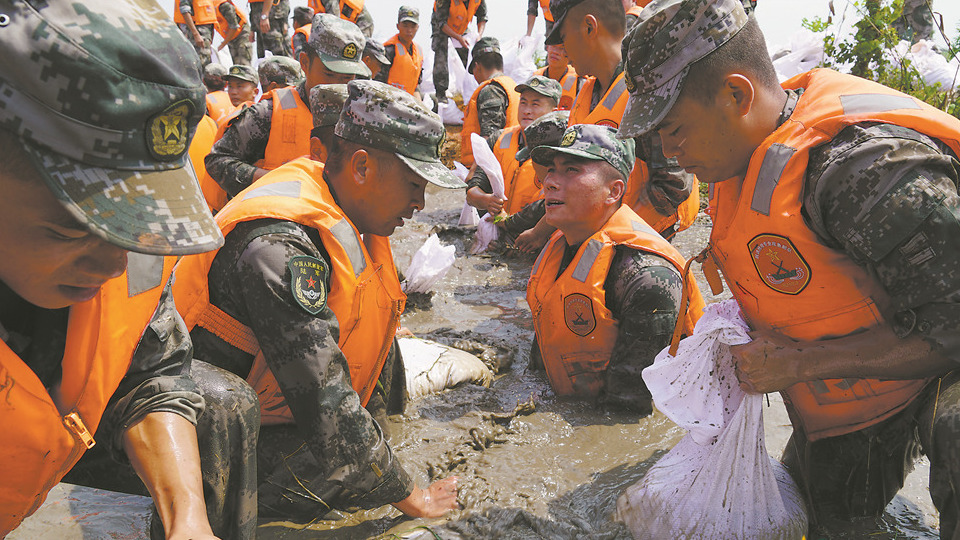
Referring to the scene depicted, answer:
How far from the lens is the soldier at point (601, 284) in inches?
134

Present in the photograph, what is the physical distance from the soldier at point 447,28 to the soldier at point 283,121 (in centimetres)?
652

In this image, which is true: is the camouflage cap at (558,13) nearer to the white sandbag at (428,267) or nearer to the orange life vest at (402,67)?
the white sandbag at (428,267)

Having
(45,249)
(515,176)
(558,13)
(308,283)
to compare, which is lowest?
(515,176)

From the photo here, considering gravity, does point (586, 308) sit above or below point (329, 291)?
below

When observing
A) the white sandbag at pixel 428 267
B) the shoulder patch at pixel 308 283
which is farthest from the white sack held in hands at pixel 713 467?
the white sandbag at pixel 428 267

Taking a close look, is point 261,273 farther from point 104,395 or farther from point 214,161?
point 214,161

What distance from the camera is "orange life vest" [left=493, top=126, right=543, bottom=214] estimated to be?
6.40 meters

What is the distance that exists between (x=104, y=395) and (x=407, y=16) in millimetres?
9733

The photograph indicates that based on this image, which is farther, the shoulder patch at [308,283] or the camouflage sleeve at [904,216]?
the shoulder patch at [308,283]

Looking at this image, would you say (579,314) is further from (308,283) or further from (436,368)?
(308,283)

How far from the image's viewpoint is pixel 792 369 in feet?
6.93

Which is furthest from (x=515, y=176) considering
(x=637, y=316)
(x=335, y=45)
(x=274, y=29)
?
(x=274, y=29)

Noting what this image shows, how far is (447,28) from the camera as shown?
11.7m

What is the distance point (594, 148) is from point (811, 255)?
177cm
